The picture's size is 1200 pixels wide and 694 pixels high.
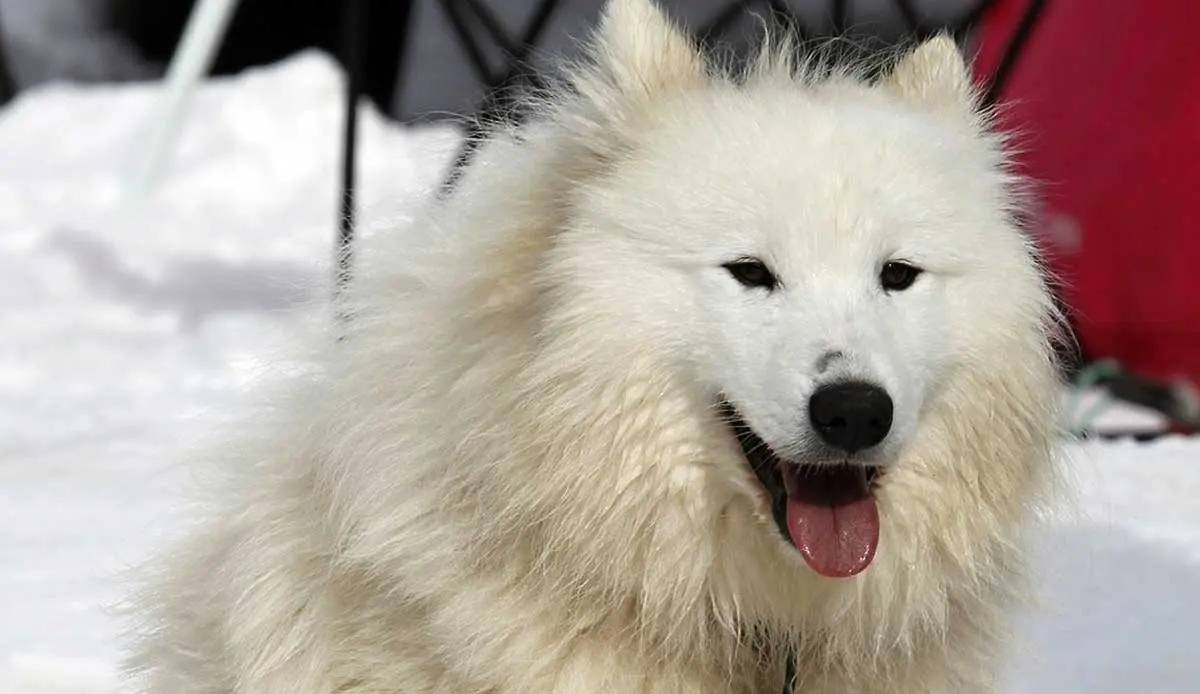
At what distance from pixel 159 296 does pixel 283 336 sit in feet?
17.9

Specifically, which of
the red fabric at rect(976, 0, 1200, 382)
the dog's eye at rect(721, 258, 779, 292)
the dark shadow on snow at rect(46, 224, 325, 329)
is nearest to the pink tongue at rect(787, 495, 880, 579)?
the dog's eye at rect(721, 258, 779, 292)

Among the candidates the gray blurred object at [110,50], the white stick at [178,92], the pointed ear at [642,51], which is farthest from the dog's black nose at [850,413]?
the gray blurred object at [110,50]

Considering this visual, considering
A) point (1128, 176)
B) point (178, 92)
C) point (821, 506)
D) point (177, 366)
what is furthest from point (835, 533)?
point (178, 92)

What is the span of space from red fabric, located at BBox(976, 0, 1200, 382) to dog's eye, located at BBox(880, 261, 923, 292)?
14.8 ft

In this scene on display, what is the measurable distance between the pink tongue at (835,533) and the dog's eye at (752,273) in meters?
0.32

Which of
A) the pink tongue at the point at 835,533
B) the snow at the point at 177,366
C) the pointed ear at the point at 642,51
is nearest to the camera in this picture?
the pink tongue at the point at 835,533

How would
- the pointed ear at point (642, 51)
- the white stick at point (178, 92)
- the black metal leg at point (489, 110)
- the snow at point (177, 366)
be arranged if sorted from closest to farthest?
1. the pointed ear at point (642, 51)
2. the black metal leg at point (489, 110)
3. the snow at point (177, 366)
4. the white stick at point (178, 92)

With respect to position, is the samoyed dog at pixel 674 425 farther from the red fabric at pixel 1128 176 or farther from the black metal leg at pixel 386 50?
the black metal leg at pixel 386 50

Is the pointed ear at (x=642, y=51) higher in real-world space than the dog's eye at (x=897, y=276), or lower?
higher

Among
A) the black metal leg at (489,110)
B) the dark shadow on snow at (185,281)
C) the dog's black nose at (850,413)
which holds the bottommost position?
the dark shadow on snow at (185,281)

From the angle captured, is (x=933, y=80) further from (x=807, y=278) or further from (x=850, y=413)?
(x=850, y=413)

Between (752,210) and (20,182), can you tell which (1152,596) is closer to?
(752,210)

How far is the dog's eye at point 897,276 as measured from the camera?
2574mm

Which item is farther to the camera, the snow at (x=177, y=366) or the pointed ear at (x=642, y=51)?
the snow at (x=177, y=366)
